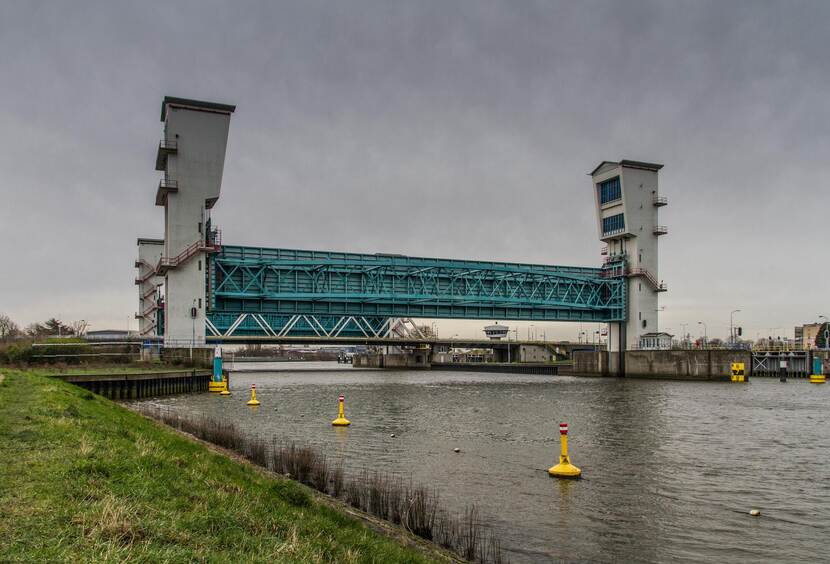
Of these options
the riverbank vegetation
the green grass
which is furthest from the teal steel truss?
the green grass

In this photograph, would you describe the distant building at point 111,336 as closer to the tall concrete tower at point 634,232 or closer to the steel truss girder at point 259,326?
the steel truss girder at point 259,326

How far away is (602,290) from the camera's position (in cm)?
10881

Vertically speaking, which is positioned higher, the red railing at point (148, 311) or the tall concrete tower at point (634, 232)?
the tall concrete tower at point (634, 232)

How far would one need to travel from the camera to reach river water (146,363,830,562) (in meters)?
15.4

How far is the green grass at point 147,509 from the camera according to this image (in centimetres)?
814

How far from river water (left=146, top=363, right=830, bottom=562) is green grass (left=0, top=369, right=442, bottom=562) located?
15.3ft

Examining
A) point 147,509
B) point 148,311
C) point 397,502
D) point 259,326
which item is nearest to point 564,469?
point 397,502

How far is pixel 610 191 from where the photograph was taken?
104 metres

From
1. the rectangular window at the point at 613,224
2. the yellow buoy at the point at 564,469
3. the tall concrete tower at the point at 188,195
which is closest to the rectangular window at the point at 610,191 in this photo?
the rectangular window at the point at 613,224

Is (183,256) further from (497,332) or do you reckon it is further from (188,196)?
(497,332)

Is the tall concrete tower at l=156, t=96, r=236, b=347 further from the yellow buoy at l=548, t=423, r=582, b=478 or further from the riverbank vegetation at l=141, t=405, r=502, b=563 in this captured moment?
the yellow buoy at l=548, t=423, r=582, b=478

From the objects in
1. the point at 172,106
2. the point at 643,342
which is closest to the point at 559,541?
the point at 172,106

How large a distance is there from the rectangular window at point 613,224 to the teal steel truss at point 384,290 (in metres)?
6.83

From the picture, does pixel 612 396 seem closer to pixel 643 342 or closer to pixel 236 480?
pixel 643 342
